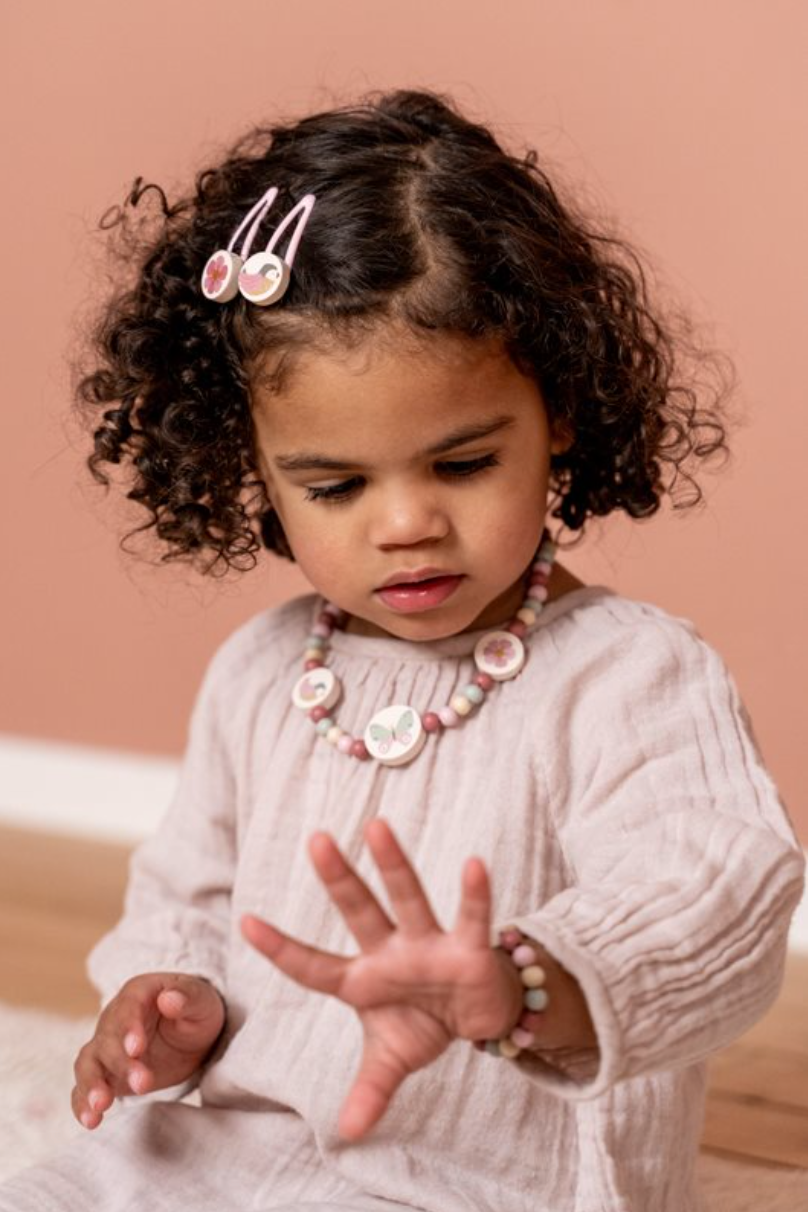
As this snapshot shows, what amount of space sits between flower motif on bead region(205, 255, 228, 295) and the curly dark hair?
0.02 m

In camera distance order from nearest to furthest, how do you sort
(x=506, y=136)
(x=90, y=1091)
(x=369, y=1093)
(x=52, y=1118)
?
1. (x=369, y=1093)
2. (x=90, y=1091)
3. (x=52, y=1118)
4. (x=506, y=136)

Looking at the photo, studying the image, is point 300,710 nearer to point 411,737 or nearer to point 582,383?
point 411,737

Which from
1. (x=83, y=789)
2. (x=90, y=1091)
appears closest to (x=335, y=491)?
(x=90, y=1091)

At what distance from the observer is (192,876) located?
4.11ft

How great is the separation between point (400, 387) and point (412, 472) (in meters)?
0.05

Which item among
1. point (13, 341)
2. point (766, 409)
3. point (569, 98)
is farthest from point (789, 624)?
point (13, 341)

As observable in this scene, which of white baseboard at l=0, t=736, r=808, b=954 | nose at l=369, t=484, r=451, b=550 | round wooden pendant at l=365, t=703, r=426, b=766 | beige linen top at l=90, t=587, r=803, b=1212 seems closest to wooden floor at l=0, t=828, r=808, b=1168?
white baseboard at l=0, t=736, r=808, b=954

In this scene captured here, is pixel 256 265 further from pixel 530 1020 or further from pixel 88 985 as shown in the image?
pixel 88 985

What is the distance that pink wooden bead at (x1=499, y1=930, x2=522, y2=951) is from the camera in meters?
0.79

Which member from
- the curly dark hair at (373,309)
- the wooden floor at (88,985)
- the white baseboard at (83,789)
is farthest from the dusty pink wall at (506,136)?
the curly dark hair at (373,309)

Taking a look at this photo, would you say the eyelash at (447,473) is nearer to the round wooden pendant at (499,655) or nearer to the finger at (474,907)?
the round wooden pendant at (499,655)

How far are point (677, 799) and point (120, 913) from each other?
118 cm

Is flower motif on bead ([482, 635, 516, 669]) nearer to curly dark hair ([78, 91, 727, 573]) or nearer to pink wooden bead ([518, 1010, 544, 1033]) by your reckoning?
curly dark hair ([78, 91, 727, 573])

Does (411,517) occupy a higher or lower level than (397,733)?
higher
